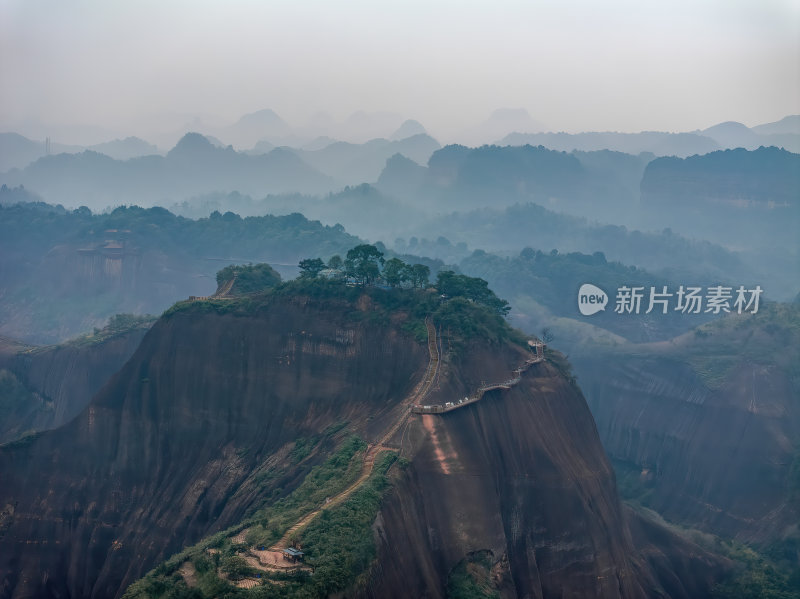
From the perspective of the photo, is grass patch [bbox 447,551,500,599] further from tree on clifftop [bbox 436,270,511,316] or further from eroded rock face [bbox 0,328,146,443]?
eroded rock face [bbox 0,328,146,443]

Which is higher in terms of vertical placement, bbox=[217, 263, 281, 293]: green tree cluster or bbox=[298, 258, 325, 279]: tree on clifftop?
bbox=[298, 258, 325, 279]: tree on clifftop

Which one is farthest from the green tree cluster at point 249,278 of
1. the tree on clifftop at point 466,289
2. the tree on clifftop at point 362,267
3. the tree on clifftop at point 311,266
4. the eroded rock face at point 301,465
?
the tree on clifftop at point 466,289

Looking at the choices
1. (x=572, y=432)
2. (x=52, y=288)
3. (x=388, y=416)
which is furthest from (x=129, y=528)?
(x=52, y=288)

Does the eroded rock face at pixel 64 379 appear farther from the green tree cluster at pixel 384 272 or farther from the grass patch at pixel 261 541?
the grass patch at pixel 261 541

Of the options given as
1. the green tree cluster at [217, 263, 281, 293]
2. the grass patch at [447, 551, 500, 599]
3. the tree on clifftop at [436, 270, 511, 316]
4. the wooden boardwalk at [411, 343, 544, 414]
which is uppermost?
the tree on clifftop at [436, 270, 511, 316]

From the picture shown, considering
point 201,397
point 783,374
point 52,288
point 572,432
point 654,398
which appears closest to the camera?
point 572,432

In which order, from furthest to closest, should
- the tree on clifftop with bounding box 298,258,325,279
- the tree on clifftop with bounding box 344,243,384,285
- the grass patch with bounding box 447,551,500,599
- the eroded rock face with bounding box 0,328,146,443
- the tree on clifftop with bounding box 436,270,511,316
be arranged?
1. the eroded rock face with bounding box 0,328,146,443
2. the tree on clifftop with bounding box 298,258,325,279
3. the tree on clifftop with bounding box 436,270,511,316
4. the tree on clifftop with bounding box 344,243,384,285
5. the grass patch with bounding box 447,551,500,599

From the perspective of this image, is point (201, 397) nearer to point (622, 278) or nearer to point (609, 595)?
point (609, 595)

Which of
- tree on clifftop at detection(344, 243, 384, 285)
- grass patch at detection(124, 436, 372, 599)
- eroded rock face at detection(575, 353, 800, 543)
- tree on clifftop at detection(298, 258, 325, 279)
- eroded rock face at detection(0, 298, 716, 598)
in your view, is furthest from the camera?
eroded rock face at detection(575, 353, 800, 543)

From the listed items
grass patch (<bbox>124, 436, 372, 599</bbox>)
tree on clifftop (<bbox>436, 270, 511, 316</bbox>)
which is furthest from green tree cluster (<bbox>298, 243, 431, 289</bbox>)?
grass patch (<bbox>124, 436, 372, 599</bbox>)
